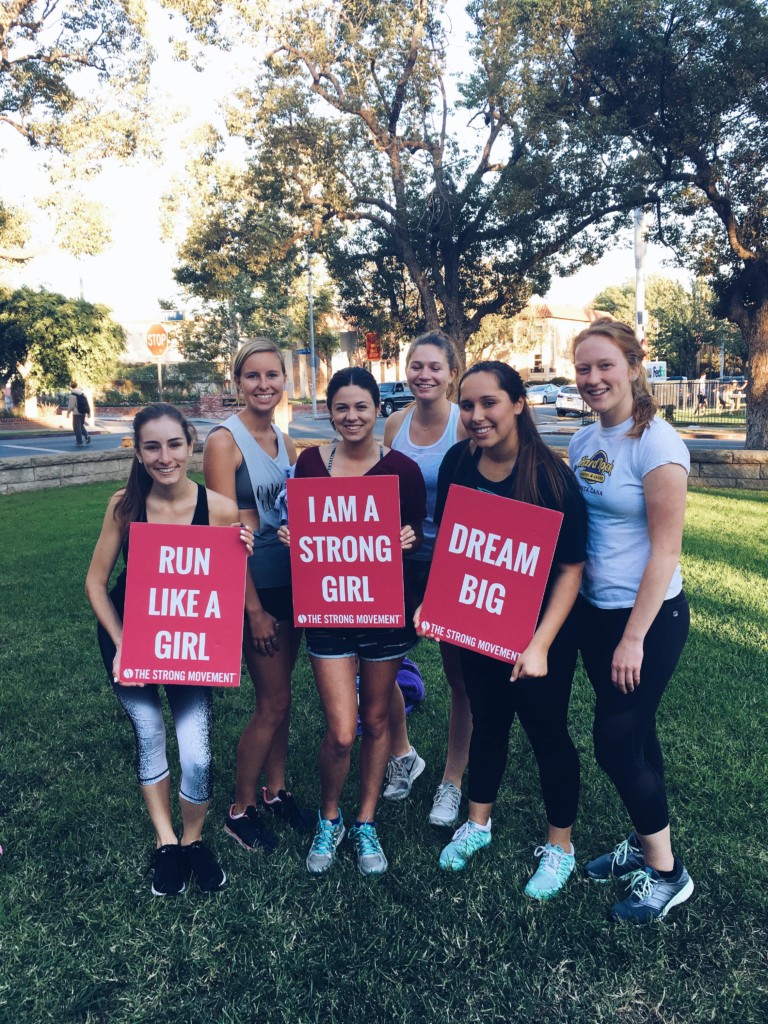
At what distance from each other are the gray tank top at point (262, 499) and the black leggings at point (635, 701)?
129 cm

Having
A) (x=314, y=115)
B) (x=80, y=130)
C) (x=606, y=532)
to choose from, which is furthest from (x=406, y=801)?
(x=314, y=115)

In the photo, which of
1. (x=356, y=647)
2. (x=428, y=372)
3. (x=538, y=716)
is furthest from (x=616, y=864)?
(x=428, y=372)

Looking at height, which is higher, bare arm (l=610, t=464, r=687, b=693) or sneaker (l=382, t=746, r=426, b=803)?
bare arm (l=610, t=464, r=687, b=693)

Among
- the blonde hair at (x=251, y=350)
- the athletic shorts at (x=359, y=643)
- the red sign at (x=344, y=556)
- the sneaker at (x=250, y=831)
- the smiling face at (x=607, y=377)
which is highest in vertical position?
the blonde hair at (x=251, y=350)

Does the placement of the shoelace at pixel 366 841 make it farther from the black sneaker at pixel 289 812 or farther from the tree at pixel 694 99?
the tree at pixel 694 99

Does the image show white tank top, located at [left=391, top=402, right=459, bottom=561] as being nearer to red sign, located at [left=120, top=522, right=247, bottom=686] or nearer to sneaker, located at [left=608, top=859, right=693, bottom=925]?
red sign, located at [left=120, top=522, right=247, bottom=686]

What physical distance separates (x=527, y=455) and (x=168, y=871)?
2.17 meters

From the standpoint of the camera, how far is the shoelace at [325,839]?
3.14 meters

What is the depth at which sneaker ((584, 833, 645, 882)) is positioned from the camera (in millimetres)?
3025

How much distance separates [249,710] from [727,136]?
14618mm

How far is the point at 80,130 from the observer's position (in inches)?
650

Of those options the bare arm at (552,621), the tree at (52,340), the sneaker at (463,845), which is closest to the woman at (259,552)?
the sneaker at (463,845)

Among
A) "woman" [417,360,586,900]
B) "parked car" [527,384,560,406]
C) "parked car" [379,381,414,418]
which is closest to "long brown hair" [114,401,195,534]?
"woman" [417,360,586,900]

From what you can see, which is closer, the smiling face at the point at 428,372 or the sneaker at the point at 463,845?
the sneaker at the point at 463,845
